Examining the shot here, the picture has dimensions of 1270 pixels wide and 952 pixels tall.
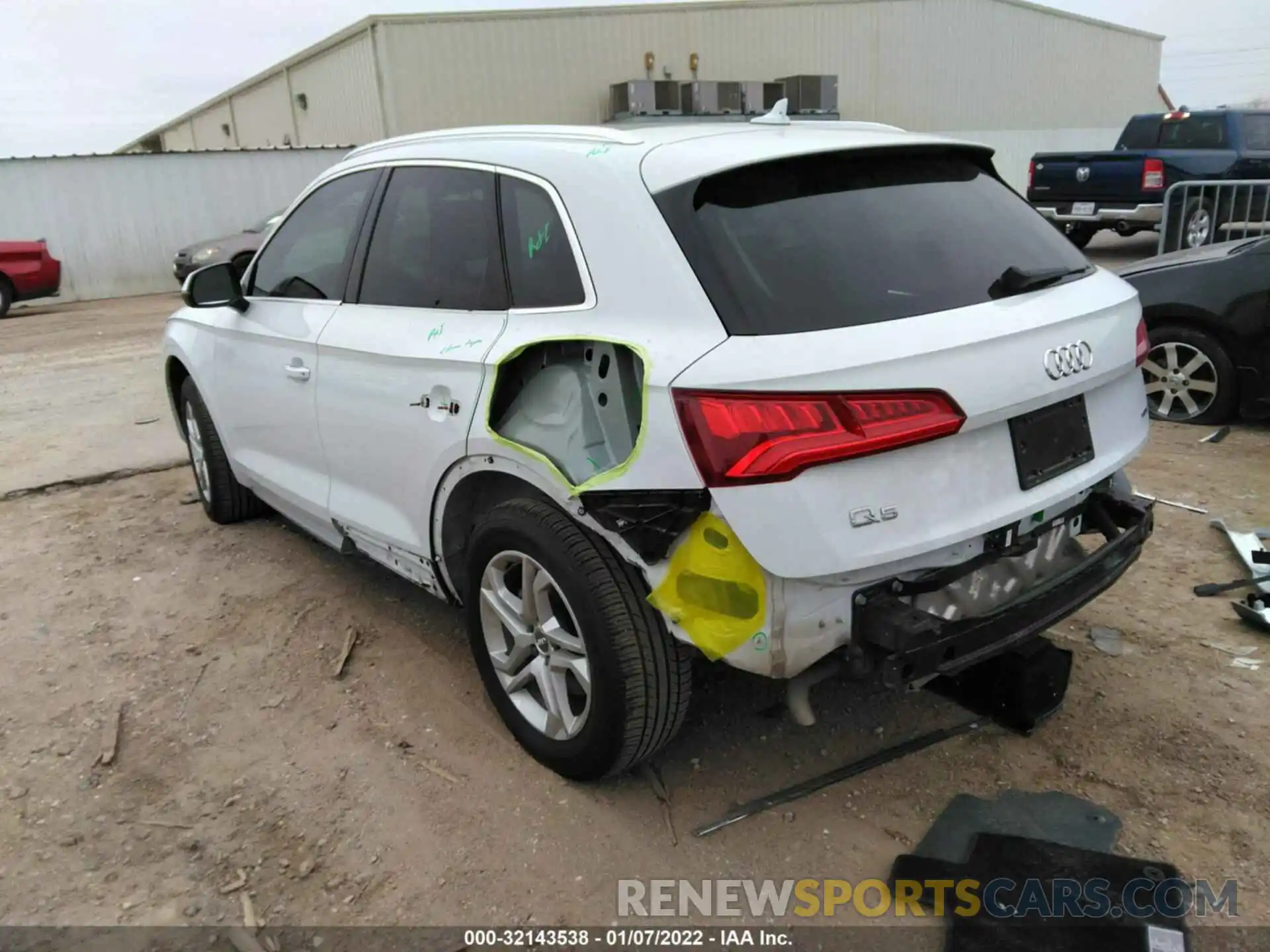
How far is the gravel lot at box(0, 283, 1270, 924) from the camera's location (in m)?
2.61

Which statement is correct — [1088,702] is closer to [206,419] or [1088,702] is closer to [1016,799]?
[1016,799]

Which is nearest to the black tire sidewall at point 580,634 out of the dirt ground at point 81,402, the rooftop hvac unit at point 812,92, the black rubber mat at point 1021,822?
the black rubber mat at point 1021,822

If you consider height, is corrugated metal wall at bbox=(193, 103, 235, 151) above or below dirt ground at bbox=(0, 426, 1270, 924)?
above

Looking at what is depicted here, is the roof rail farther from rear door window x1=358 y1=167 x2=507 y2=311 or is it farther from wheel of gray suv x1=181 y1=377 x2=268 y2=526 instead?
wheel of gray suv x1=181 y1=377 x2=268 y2=526

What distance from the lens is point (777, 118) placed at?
10.2 ft

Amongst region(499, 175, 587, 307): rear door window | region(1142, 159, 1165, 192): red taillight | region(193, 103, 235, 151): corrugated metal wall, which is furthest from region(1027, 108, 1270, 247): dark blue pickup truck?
region(193, 103, 235, 151): corrugated metal wall

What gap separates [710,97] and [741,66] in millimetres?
3124

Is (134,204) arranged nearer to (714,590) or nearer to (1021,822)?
(714,590)

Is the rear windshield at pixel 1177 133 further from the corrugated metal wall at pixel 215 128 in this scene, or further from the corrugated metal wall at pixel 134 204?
the corrugated metal wall at pixel 215 128

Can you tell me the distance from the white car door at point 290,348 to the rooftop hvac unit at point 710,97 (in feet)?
63.4

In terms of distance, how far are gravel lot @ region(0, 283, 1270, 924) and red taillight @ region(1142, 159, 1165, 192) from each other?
389 inches

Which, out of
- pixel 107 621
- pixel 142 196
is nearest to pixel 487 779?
pixel 107 621

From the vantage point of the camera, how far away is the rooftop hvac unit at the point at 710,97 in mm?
22234

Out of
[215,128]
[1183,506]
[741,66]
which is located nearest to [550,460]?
[1183,506]
